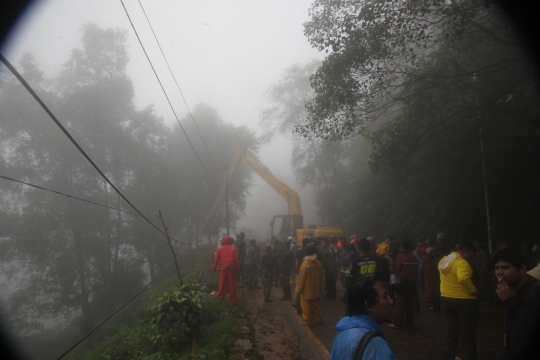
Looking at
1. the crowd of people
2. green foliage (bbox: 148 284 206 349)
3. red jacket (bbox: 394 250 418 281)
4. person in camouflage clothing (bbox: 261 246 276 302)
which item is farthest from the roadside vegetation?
red jacket (bbox: 394 250 418 281)

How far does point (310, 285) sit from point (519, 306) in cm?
498

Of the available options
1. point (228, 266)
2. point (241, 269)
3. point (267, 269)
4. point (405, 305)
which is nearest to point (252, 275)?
point (241, 269)

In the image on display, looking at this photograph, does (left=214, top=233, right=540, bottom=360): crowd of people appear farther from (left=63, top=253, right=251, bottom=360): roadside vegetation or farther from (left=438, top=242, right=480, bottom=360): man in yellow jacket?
(left=63, top=253, right=251, bottom=360): roadside vegetation

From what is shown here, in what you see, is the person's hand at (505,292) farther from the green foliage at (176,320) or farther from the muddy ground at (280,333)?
the green foliage at (176,320)

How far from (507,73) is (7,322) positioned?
2771 centimetres

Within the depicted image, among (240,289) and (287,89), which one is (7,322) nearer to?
(240,289)

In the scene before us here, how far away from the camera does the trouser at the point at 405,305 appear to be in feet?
22.5

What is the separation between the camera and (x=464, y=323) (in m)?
4.69

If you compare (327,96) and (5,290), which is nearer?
(327,96)

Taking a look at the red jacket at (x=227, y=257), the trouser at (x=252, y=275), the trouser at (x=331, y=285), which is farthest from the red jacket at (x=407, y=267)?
the trouser at (x=252, y=275)

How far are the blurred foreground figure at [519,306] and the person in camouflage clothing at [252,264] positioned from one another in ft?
32.8

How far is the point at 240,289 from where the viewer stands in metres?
13.1

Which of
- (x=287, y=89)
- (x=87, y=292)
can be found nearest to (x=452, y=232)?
(x=87, y=292)

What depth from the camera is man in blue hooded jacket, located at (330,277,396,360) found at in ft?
6.66
